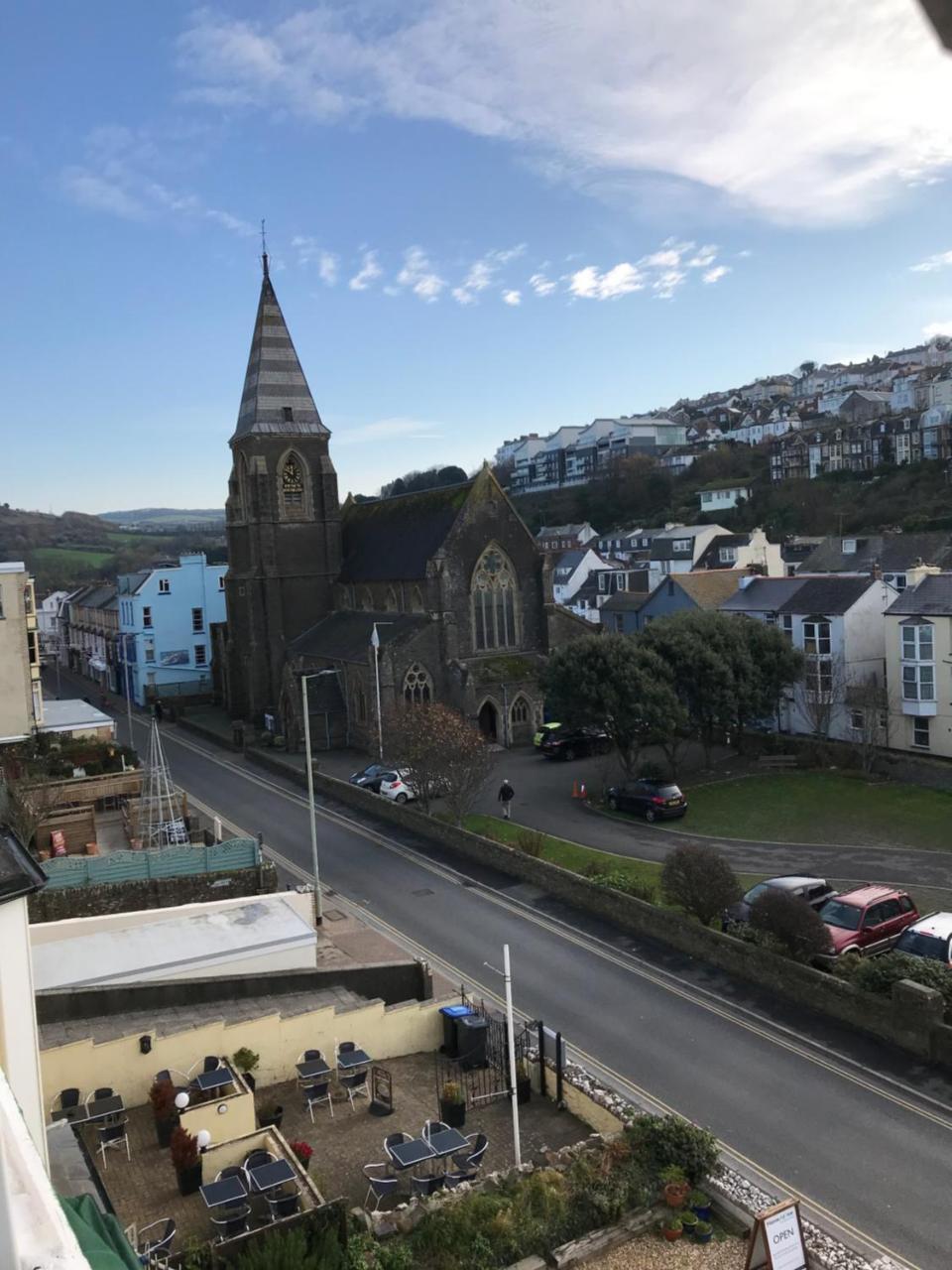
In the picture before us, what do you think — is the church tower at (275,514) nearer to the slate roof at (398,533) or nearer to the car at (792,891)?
the slate roof at (398,533)

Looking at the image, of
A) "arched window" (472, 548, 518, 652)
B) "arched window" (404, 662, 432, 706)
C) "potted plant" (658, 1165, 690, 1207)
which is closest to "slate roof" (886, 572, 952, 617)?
"arched window" (472, 548, 518, 652)

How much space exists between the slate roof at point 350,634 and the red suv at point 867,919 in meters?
26.1

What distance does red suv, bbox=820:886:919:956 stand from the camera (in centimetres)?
2059

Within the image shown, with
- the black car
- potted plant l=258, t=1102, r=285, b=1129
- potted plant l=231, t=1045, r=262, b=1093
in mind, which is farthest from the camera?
the black car

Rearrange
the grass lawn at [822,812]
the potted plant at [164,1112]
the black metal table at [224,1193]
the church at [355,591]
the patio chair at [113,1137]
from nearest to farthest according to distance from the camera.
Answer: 1. the black metal table at [224,1193]
2. the patio chair at [113,1137]
3. the potted plant at [164,1112]
4. the grass lawn at [822,812]
5. the church at [355,591]

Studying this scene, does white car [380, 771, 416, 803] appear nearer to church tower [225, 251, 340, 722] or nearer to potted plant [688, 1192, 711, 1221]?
church tower [225, 251, 340, 722]

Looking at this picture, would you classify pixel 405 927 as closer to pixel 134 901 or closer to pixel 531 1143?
pixel 134 901

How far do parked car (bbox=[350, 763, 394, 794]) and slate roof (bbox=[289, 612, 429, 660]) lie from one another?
736 cm

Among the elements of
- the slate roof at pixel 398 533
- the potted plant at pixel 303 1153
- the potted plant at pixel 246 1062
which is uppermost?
the slate roof at pixel 398 533

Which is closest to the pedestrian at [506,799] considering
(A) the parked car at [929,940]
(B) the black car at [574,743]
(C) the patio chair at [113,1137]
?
(B) the black car at [574,743]

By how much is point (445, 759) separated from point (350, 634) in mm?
19121

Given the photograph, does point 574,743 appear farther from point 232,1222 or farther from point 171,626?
point 171,626

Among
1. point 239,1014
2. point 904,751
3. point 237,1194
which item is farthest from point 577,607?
point 237,1194

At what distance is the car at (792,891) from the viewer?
71.4ft
